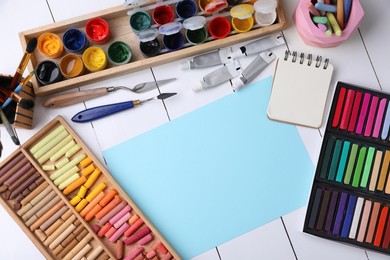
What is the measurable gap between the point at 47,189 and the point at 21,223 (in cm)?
9

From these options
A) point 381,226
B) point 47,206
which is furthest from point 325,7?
point 47,206

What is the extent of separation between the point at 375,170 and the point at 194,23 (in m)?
0.50

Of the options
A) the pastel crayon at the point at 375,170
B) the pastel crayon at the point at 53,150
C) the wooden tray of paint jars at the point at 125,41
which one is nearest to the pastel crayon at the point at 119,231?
the pastel crayon at the point at 53,150

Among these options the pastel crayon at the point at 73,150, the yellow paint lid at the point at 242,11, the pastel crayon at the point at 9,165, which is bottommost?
the pastel crayon at the point at 73,150

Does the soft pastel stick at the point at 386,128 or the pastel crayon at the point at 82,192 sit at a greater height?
the pastel crayon at the point at 82,192

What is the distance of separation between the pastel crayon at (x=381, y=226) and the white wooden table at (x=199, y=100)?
37 mm

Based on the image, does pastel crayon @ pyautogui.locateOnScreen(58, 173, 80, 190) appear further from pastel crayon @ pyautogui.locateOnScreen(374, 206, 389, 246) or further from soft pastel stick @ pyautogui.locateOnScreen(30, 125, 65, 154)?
pastel crayon @ pyautogui.locateOnScreen(374, 206, 389, 246)

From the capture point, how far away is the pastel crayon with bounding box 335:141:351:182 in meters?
1.03

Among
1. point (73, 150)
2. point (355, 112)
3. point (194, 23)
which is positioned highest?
point (194, 23)

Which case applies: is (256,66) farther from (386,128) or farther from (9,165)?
(9,165)

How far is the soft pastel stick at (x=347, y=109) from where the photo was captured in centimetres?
104

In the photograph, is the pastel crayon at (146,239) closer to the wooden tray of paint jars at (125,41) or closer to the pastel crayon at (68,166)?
the pastel crayon at (68,166)

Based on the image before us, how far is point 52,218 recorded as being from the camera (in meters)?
1.02

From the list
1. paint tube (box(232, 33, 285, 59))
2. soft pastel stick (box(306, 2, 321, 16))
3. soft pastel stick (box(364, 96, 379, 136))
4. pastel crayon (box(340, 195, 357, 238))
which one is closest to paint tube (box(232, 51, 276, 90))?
paint tube (box(232, 33, 285, 59))
